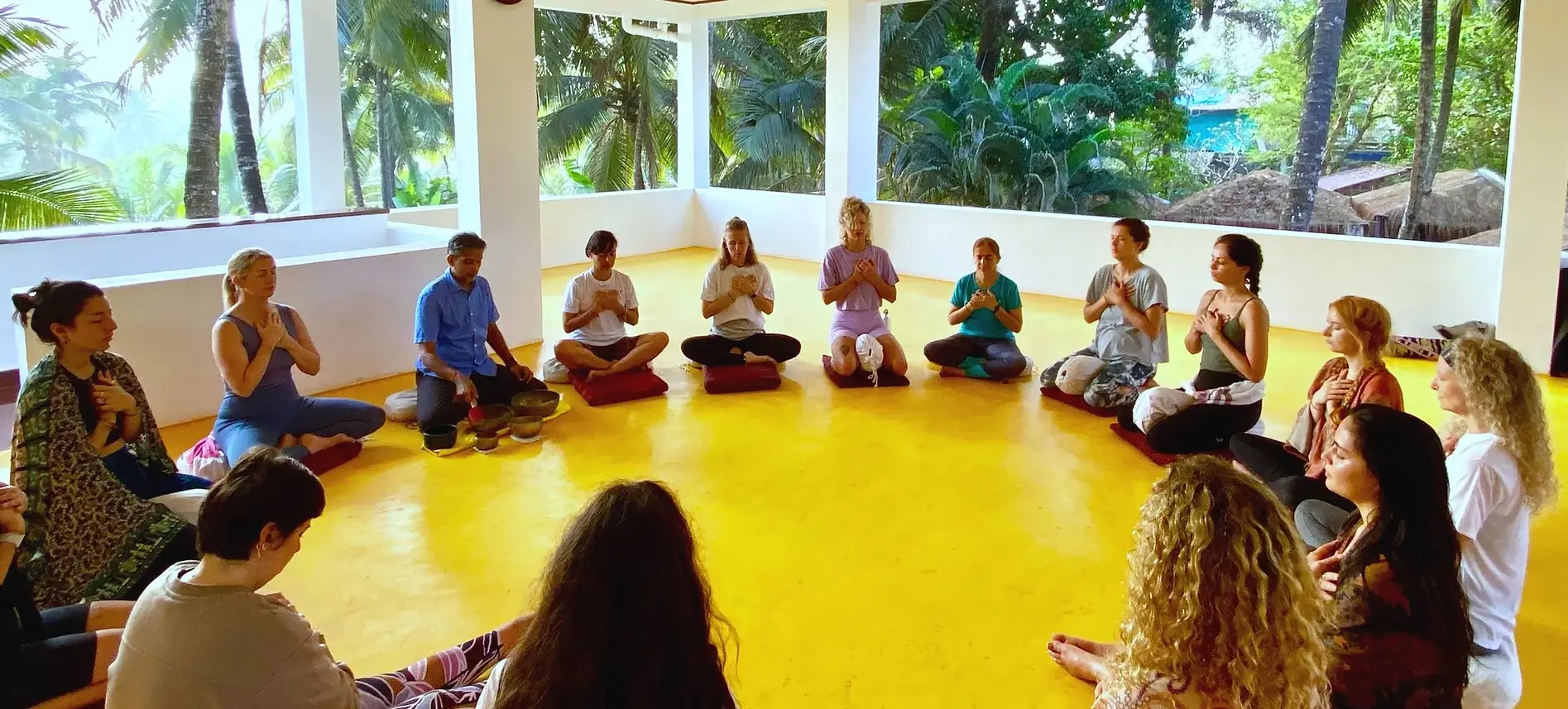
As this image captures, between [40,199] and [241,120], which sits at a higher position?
[241,120]

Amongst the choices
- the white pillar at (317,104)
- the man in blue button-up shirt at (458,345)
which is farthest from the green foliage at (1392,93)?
the man in blue button-up shirt at (458,345)

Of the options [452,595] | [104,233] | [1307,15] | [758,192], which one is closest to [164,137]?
[758,192]

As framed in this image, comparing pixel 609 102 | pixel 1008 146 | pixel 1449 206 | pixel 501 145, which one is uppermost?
pixel 609 102

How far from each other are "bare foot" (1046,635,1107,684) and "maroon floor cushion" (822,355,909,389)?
3.30m

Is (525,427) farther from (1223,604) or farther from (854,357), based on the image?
(1223,604)

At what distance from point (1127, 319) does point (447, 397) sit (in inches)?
137

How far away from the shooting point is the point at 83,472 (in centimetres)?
314

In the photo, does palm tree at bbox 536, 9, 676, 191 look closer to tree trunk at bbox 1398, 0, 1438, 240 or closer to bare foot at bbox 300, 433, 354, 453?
tree trunk at bbox 1398, 0, 1438, 240

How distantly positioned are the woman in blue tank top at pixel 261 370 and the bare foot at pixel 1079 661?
3293 mm

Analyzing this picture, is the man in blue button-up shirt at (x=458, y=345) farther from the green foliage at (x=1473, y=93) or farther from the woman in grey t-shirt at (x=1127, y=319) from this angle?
the green foliage at (x=1473, y=93)

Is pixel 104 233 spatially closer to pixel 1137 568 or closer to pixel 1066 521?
pixel 1066 521

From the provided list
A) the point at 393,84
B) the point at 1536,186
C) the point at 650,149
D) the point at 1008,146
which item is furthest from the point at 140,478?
the point at 393,84

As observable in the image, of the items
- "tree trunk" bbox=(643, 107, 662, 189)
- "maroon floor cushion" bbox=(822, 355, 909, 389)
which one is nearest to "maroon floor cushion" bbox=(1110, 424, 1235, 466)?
"maroon floor cushion" bbox=(822, 355, 909, 389)

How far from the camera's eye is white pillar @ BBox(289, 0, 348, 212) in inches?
327
